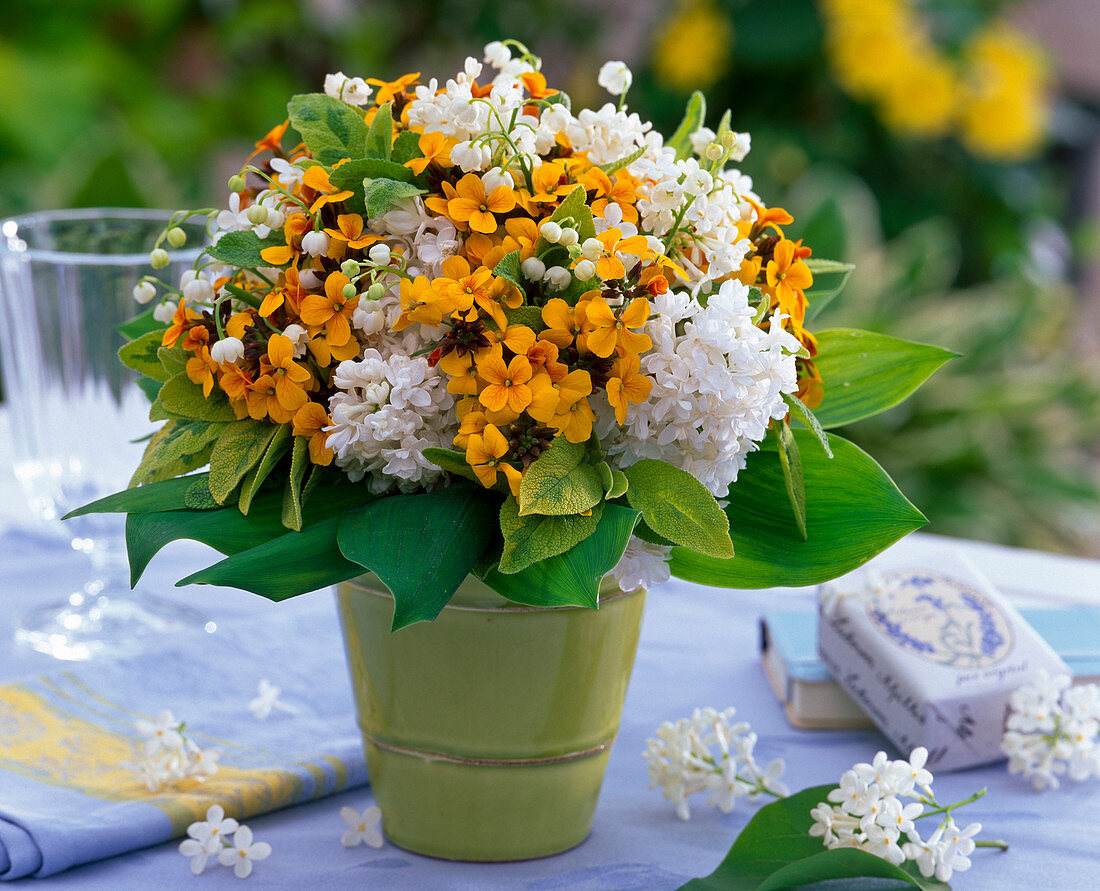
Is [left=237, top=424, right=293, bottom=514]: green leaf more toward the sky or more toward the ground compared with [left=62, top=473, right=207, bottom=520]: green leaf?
more toward the sky

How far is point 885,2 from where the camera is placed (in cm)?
207

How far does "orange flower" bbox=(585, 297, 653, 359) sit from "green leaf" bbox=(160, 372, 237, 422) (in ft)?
0.53

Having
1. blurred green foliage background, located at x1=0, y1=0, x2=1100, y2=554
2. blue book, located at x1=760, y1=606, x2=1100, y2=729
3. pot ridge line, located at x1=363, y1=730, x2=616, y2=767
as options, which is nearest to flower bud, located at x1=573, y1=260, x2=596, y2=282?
pot ridge line, located at x1=363, y1=730, x2=616, y2=767

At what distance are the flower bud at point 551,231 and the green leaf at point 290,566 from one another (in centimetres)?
14

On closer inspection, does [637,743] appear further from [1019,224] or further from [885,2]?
[1019,224]

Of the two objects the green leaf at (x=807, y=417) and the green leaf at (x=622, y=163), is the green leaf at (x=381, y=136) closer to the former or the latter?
the green leaf at (x=622, y=163)

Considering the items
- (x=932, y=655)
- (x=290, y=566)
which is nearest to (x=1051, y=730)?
(x=932, y=655)

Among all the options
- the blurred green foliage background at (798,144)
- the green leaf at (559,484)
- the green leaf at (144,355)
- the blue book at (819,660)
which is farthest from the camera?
the blurred green foliage background at (798,144)

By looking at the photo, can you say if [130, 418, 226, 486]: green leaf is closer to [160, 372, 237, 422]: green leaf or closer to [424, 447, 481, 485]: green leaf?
[160, 372, 237, 422]: green leaf

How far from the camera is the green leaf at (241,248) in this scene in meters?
0.45

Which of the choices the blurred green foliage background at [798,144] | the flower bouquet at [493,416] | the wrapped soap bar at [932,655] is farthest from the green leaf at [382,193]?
the blurred green foliage background at [798,144]

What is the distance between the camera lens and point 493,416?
417 millimetres

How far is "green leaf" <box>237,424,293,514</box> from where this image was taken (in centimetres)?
45

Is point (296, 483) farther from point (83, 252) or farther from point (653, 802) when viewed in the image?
point (83, 252)
